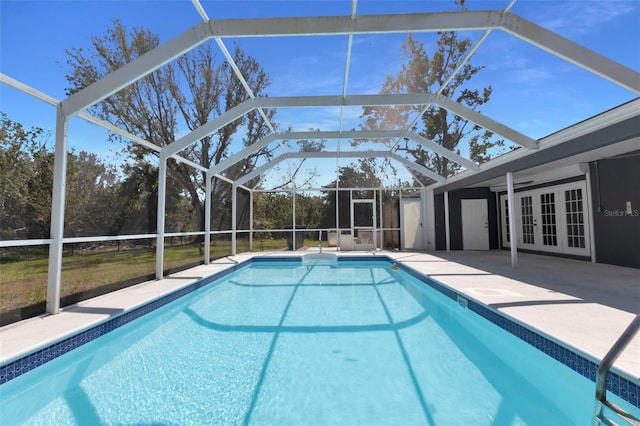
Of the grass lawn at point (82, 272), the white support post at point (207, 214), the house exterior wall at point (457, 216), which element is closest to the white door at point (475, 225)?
the house exterior wall at point (457, 216)

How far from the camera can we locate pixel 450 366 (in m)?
2.99

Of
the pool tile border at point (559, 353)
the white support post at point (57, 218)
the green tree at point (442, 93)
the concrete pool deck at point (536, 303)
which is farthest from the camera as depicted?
the green tree at point (442, 93)

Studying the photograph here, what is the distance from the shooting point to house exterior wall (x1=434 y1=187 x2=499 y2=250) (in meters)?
11.5

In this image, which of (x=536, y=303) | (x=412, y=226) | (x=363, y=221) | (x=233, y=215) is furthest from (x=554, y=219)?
(x=233, y=215)

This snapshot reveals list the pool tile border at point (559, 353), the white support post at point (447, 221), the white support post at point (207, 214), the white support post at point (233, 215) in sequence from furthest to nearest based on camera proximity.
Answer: the white support post at point (447, 221)
the white support post at point (233, 215)
the white support post at point (207, 214)
the pool tile border at point (559, 353)

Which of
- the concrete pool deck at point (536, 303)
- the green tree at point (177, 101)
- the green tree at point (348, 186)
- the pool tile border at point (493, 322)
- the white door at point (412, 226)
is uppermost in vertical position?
the green tree at point (177, 101)

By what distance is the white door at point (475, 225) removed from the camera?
11.5 meters

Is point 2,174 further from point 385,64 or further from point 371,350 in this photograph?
point 385,64

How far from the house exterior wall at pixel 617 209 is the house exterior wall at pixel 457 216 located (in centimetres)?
425

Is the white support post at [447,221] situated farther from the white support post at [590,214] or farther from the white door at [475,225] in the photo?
the white support post at [590,214]

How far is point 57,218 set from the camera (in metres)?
3.69

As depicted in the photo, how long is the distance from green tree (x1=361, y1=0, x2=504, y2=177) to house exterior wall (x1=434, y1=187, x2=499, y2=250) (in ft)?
7.40

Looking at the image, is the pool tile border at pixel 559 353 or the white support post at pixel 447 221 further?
the white support post at pixel 447 221

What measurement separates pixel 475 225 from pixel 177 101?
10740mm
